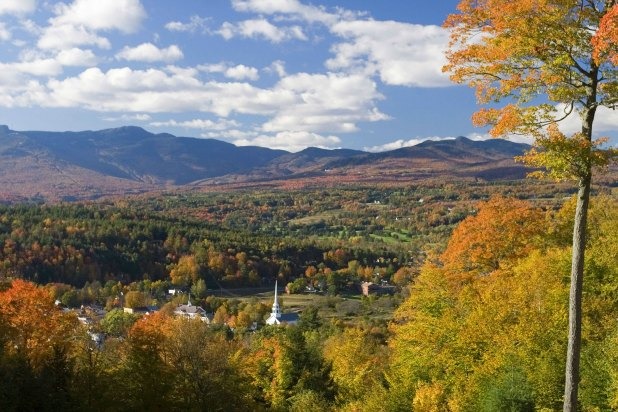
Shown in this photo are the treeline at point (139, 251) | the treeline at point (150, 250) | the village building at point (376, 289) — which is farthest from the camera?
the village building at point (376, 289)

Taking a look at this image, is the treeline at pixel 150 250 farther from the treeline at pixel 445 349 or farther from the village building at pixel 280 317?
the treeline at pixel 445 349

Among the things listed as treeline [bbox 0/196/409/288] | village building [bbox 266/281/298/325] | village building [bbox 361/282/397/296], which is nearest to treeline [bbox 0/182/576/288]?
treeline [bbox 0/196/409/288]

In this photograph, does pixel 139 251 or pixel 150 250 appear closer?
pixel 139 251

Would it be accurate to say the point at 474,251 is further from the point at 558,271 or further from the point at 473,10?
the point at 473,10

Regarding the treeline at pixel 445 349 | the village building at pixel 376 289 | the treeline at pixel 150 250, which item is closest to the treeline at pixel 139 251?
the treeline at pixel 150 250

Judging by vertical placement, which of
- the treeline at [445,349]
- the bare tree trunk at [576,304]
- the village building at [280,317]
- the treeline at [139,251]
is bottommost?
the village building at [280,317]

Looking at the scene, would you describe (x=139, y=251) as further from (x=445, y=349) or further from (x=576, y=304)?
(x=576, y=304)

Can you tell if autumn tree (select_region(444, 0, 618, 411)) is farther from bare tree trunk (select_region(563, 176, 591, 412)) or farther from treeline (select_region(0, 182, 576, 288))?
treeline (select_region(0, 182, 576, 288))

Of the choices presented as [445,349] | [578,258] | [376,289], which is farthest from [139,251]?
[578,258]

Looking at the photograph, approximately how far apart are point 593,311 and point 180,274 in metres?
111

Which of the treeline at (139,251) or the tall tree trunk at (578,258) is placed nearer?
the tall tree trunk at (578,258)

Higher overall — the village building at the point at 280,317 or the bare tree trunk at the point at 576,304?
the bare tree trunk at the point at 576,304

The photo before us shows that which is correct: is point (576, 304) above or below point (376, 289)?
above

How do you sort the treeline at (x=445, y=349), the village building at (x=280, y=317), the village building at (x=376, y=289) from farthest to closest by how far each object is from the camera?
the village building at (x=376, y=289), the village building at (x=280, y=317), the treeline at (x=445, y=349)
